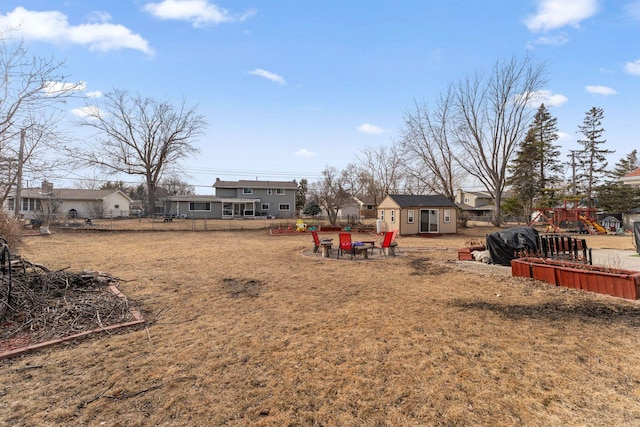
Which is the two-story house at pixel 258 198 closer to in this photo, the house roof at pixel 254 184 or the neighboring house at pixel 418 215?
the house roof at pixel 254 184

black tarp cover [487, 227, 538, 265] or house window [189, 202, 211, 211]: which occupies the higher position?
house window [189, 202, 211, 211]

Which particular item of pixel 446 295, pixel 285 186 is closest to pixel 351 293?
pixel 446 295

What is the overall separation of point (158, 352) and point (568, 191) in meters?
49.8

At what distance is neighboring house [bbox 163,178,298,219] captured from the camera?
4269cm

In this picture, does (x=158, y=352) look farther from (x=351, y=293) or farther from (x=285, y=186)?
(x=285, y=186)

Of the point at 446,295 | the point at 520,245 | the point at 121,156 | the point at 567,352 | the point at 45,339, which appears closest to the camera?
the point at 567,352

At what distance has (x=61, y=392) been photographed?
10.0ft

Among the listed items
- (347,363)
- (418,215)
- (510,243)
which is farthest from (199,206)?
(347,363)

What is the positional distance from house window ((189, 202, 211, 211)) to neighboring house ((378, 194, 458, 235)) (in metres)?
27.7

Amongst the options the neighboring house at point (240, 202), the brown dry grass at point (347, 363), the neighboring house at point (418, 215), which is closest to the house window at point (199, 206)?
the neighboring house at point (240, 202)

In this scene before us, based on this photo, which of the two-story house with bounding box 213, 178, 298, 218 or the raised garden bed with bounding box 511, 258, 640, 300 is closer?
the raised garden bed with bounding box 511, 258, 640, 300

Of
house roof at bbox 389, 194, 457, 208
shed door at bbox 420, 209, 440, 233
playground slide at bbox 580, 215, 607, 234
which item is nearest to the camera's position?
house roof at bbox 389, 194, 457, 208

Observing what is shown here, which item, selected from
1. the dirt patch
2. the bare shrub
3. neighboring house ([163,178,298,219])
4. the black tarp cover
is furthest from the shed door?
neighboring house ([163,178,298,219])

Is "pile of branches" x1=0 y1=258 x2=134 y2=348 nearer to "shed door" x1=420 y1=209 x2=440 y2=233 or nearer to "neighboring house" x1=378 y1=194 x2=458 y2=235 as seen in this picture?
"neighboring house" x1=378 y1=194 x2=458 y2=235
